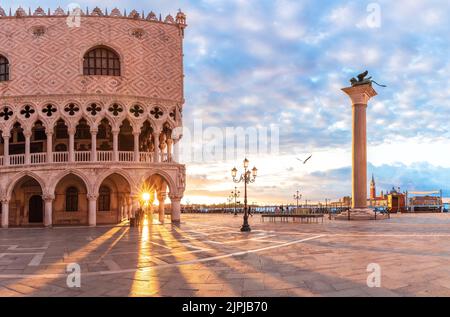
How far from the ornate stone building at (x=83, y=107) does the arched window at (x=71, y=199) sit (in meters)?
0.07

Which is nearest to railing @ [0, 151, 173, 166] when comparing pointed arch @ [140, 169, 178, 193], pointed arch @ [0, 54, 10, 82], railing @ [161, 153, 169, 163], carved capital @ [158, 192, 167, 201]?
railing @ [161, 153, 169, 163]

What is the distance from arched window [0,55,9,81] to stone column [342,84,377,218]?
947 inches

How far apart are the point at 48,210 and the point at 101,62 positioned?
10.6 metres

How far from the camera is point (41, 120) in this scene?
25969mm

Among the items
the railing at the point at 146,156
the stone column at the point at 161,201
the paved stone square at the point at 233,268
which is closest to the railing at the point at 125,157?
the railing at the point at 146,156

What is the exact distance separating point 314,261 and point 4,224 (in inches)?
918

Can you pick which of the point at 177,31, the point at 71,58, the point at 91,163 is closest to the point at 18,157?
the point at 91,163

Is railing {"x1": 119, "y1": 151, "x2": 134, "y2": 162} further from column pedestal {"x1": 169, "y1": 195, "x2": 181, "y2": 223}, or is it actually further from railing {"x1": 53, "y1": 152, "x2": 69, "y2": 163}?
column pedestal {"x1": 169, "y1": 195, "x2": 181, "y2": 223}

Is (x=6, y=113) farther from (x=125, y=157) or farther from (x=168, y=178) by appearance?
(x=168, y=178)

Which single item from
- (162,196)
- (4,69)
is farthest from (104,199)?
(4,69)

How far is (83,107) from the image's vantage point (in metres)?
25.9

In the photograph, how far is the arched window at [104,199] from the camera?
29016 millimetres

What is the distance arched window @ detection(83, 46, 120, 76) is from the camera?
2727 cm

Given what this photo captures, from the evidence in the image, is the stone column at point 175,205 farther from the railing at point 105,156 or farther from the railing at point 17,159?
the railing at point 17,159
